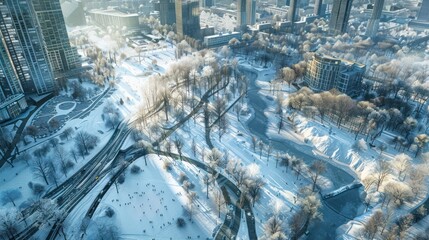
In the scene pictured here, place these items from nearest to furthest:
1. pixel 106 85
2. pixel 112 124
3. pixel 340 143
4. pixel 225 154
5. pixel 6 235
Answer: pixel 6 235
pixel 225 154
pixel 340 143
pixel 112 124
pixel 106 85

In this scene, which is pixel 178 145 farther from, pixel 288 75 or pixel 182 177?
pixel 288 75

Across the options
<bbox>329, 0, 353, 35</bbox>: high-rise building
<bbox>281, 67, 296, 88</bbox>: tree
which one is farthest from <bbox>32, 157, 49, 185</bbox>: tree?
<bbox>329, 0, 353, 35</bbox>: high-rise building

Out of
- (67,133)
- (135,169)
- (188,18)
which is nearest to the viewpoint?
(135,169)

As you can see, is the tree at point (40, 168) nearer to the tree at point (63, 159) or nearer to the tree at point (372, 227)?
the tree at point (63, 159)

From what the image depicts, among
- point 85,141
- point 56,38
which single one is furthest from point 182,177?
point 56,38

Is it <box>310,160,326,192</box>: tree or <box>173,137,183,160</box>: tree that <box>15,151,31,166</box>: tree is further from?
<box>310,160,326,192</box>: tree

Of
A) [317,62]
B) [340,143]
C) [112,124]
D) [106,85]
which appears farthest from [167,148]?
[317,62]

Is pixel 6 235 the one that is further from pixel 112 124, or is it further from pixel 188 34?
pixel 188 34


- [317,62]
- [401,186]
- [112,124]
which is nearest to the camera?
[401,186]
